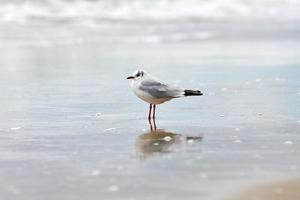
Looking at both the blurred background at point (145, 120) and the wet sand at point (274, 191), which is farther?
the blurred background at point (145, 120)

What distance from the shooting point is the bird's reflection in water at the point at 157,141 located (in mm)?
4852

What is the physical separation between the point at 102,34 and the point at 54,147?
1161cm

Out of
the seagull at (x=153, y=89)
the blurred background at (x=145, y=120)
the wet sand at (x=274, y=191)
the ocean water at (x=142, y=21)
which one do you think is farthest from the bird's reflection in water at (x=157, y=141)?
the ocean water at (x=142, y=21)

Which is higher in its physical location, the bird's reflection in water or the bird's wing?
the bird's wing

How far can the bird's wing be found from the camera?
6.03m

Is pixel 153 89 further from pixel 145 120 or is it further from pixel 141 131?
pixel 141 131

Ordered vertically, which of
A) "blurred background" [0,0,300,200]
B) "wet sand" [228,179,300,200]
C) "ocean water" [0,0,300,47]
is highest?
"wet sand" [228,179,300,200]

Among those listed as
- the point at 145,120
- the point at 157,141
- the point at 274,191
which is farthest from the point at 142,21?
the point at 274,191

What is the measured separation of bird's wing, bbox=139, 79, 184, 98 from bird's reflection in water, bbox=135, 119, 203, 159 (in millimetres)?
408

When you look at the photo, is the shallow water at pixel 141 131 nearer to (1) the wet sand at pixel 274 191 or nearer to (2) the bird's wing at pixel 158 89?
(1) the wet sand at pixel 274 191

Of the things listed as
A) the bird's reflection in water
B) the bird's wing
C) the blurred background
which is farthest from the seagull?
the bird's reflection in water

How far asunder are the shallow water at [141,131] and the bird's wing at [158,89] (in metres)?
0.22

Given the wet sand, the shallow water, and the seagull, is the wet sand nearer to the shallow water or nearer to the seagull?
the shallow water

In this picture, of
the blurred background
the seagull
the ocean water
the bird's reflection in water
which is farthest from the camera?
the ocean water
